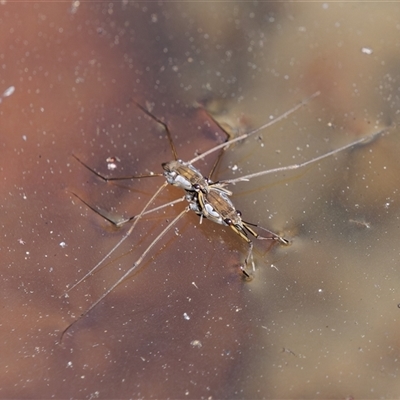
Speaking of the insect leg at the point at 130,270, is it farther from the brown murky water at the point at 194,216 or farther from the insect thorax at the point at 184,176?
the insect thorax at the point at 184,176

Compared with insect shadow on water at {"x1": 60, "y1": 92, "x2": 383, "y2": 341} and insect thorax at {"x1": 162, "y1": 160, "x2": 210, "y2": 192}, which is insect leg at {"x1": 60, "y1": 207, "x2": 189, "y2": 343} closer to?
insect shadow on water at {"x1": 60, "y1": 92, "x2": 383, "y2": 341}

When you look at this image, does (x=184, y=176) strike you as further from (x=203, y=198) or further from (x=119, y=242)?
(x=119, y=242)

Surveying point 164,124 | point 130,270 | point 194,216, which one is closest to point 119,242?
point 130,270

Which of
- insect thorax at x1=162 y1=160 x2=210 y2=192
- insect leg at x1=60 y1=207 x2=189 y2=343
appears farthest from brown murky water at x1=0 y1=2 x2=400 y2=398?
insect thorax at x1=162 y1=160 x2=210 y2=192

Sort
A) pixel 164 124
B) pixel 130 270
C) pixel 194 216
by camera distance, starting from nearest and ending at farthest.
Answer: pixel 130 270 → pixel 194 216 → pixel 164 124

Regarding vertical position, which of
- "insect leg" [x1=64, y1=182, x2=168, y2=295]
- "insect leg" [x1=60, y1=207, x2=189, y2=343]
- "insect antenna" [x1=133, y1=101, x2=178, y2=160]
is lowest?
"insect leg" [x1=60, y1=207, x2=189, y2=343]

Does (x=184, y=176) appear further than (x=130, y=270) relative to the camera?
Yes
